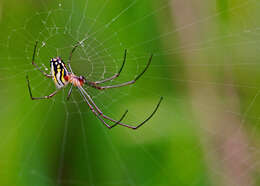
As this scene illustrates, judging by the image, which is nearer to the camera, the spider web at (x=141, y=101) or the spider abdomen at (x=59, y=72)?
the spider web at (x=141, y=101)

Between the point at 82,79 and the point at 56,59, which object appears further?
the point at 82,79

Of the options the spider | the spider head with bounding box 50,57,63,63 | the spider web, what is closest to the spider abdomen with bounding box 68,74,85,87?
the spider

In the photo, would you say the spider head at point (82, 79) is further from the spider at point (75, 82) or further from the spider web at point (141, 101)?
the spider web at point (141, 101)

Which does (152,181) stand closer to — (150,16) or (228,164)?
(228,164)

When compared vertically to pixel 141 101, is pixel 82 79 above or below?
above

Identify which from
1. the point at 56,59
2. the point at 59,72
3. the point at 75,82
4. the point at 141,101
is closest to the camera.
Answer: the point at 141,101

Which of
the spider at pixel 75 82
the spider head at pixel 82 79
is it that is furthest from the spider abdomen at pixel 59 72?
the spider head at pixel 82 79

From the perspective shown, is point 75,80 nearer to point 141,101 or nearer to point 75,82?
point 75,82

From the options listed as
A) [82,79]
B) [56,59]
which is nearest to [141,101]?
[56,59]

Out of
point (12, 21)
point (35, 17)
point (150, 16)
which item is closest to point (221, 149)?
point (150, 16)
